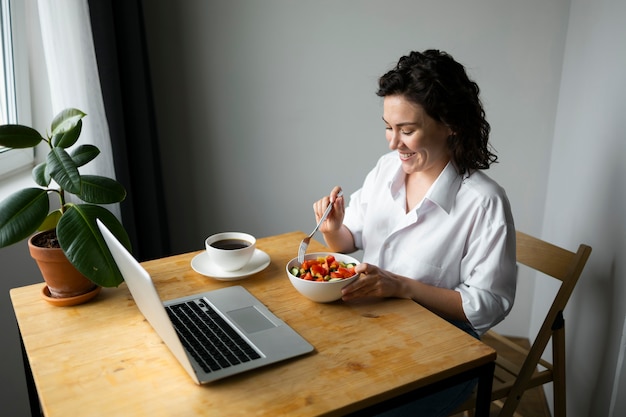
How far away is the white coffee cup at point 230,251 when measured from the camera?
1.44m

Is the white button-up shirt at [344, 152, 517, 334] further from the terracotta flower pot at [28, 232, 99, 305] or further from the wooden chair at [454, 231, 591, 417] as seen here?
the terracotta flower pot at [28, 232, 99, 305]

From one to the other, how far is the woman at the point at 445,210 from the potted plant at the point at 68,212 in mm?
649

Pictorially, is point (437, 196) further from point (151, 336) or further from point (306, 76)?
point (306, 76)

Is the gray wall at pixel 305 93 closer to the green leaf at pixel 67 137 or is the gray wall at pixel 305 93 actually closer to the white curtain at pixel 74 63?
the white curtain at pixel 74 63

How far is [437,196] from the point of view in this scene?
159 cm

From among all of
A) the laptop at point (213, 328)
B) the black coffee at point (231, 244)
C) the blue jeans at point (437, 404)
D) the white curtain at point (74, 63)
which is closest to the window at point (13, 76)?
the white curtain at point (74, 63)

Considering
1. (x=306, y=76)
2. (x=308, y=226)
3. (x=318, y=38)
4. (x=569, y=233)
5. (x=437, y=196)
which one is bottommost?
(x=308, y=226)

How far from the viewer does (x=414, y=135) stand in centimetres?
158

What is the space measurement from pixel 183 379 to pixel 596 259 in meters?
1.50

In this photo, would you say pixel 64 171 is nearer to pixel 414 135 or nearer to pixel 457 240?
pixel 414 135

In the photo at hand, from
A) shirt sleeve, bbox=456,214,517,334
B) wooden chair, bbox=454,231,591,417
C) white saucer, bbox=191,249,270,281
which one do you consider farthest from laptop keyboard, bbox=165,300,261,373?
wooden chair, bbox=454,231,591,417

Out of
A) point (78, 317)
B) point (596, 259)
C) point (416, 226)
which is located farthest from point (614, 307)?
point (78, 317)

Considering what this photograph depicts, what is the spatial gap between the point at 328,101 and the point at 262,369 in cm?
179

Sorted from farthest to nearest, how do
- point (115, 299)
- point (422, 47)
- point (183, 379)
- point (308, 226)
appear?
point (308, 226), point (422, 47), point (115, 299), point (183, 379)
